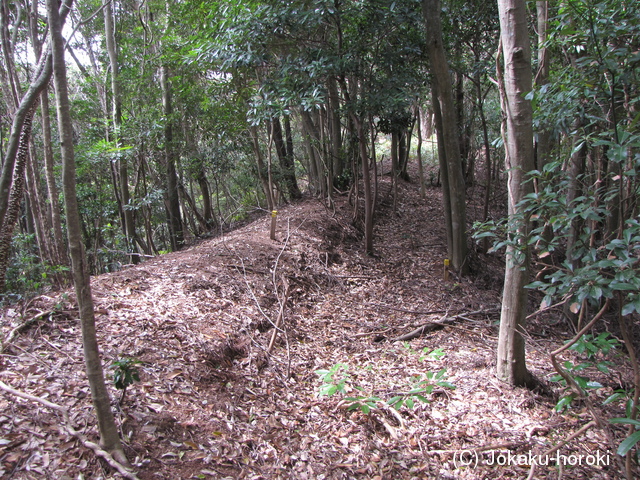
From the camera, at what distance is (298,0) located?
238 inches

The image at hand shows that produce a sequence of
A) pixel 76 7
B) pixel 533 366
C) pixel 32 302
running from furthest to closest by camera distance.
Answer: pixel 76 7 < pixel 533 366 < pixel 32 302

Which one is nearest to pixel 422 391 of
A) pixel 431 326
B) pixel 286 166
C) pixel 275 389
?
pixel 275 389

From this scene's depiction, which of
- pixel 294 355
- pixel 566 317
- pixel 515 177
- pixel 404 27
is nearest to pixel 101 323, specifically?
pixel 294 355

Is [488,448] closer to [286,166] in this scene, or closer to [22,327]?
[22,327]

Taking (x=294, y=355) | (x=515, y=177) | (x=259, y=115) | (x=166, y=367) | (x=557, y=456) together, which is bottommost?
(x=557, y=456)

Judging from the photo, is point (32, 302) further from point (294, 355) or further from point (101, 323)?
point (294, 355)

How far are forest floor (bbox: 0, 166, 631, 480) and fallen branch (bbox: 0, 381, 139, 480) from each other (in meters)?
0.04

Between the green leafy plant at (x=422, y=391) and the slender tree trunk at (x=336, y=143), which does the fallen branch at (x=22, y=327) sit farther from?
the slender tree trunk at (x=336, y=143)

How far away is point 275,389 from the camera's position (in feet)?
13.0

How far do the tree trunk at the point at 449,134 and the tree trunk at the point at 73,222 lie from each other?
5.88 meters

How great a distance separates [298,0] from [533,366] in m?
6.09

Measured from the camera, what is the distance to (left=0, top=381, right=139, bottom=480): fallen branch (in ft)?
7.77

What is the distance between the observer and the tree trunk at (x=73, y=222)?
208 cm

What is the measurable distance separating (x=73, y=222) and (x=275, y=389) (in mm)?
2605
